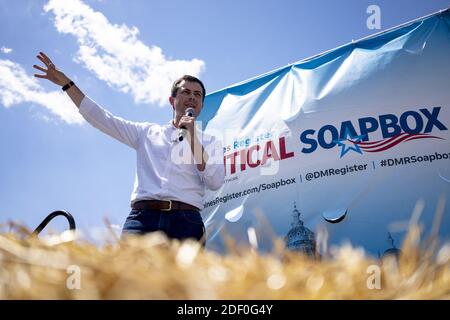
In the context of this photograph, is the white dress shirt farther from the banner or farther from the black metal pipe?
the black metal pipe

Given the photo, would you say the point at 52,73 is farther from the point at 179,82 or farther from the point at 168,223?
the point at 168,223

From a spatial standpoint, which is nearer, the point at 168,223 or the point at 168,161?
the point at 168,223

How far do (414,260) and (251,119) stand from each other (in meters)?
2.96

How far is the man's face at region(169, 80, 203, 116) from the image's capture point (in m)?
2.06

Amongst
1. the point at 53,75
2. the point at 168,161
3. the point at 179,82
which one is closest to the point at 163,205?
the point at 168,161

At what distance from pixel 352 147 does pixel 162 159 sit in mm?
1470

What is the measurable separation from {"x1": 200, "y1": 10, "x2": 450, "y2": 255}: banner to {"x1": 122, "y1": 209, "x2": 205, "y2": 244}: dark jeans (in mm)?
577

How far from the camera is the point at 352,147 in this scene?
2613mm

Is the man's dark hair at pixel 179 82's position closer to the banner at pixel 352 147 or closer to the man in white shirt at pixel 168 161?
the man in white shirt at pixel 168 161

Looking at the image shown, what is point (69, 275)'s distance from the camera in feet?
0.89

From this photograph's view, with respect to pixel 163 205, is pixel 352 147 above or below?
above

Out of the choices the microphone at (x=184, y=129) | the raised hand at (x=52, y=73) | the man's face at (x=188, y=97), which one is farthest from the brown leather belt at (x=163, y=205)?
the raised hand at (x=52, y=73)

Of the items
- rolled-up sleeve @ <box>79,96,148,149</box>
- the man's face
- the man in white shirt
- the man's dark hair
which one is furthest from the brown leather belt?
the man's dark hair
